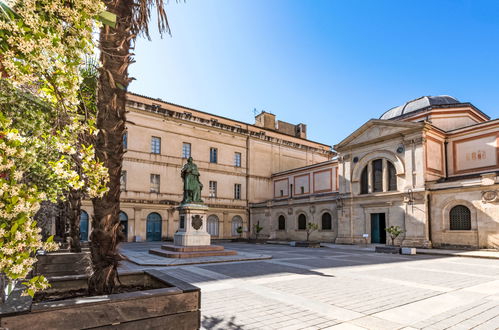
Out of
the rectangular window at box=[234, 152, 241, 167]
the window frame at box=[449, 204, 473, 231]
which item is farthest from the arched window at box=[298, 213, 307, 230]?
the window frame at box=[449, 204, 473, 231]

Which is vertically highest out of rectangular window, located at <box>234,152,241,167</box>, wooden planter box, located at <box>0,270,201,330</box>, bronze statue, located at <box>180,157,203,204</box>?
rectangular window, located at <box>234,152,241,167</box>

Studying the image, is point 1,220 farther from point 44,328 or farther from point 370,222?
point 370,222

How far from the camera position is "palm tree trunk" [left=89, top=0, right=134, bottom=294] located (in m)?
4.25

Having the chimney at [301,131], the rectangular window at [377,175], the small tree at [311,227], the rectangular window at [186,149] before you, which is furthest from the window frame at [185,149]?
the chimney at [301,131]

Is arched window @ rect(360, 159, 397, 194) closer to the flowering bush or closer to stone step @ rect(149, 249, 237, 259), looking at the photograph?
stone step @ rect(149, 249, 237, 259)

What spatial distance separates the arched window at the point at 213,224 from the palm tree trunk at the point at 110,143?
102 feet

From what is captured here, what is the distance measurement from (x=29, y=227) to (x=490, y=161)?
2766 centimetres

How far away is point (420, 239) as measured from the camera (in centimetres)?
2250

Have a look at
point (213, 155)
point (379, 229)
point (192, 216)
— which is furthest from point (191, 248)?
point (213, 155)

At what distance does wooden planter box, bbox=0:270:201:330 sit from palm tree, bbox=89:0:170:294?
661 millimetres

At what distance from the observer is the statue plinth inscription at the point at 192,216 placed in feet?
54.7

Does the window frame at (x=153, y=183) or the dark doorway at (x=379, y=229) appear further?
the window frame at (x=153, y=183)

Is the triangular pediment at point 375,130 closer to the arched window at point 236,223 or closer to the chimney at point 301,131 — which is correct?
the arched window at point 236,223

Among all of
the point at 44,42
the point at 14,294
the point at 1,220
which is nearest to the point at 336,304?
the point at 14,294
